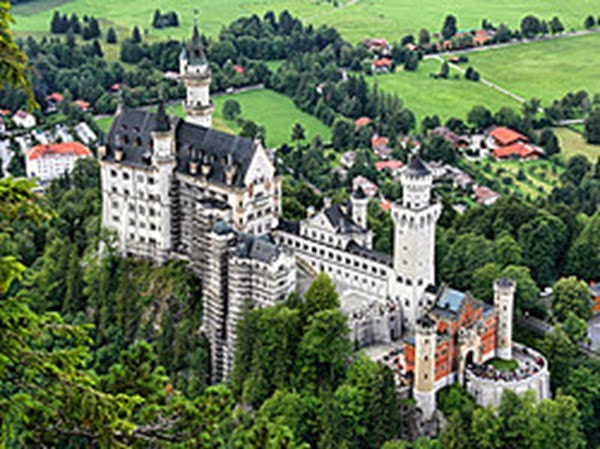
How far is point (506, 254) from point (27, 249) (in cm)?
4970

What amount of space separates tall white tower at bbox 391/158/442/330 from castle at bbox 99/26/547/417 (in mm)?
83

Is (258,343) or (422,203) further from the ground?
(422,203)

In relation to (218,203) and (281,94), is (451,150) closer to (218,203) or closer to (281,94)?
(281,94)

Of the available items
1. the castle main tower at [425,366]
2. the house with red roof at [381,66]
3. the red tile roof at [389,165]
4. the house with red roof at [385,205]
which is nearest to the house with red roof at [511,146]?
the red tile roof at [389,165]

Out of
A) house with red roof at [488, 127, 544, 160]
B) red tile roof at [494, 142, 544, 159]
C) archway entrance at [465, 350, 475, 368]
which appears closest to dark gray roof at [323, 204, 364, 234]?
archway entrance at [465, 350, 475, 368]

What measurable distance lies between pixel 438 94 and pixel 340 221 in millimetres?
92798

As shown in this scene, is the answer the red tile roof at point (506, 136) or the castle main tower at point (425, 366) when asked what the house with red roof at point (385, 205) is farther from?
the castle main tower at point (425, 366)

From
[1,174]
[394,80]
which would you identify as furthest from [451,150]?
[1,174]

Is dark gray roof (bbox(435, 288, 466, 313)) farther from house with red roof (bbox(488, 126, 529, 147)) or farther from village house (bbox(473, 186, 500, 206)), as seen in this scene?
house with red roof (bbox(488, 126, 529, 147))

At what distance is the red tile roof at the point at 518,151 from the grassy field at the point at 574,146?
4.14 metres

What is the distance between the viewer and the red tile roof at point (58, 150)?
148875 mm

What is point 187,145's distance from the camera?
96.9 meters

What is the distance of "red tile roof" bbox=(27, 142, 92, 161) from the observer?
148875 mm

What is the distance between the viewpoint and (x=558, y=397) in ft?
268
